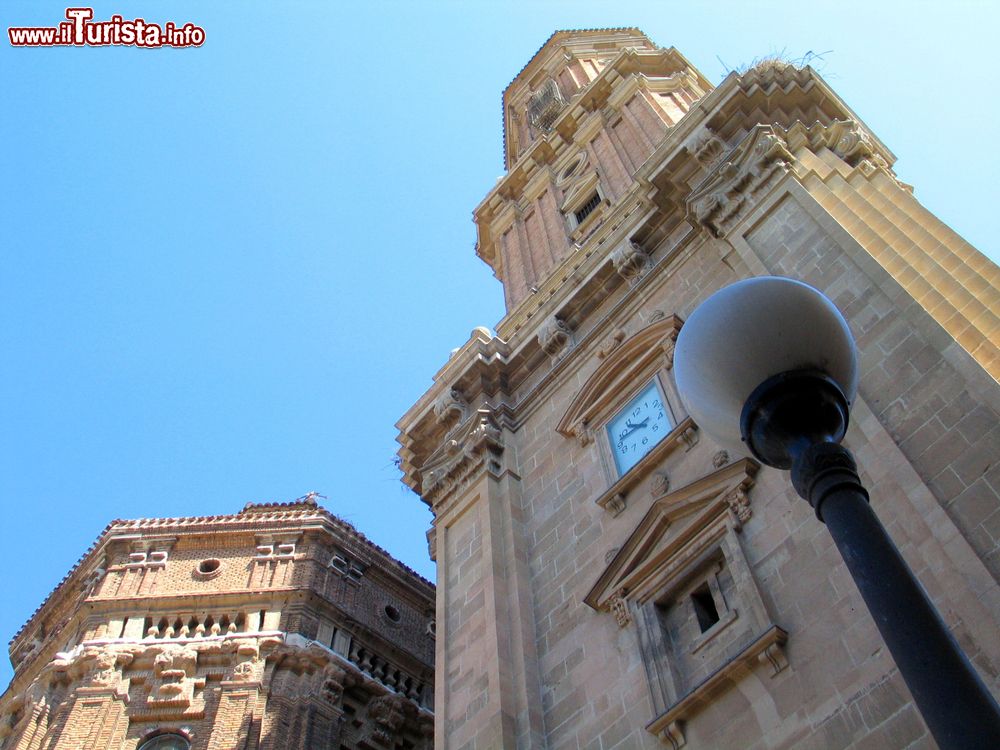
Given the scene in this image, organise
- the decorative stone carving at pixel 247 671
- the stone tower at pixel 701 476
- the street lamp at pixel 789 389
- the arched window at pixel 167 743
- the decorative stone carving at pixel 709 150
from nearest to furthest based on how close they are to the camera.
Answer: the street lamp at pixel 789 389, the stone tower at pixel 701 476, the decorative stone carving at pixel 709 150, the arched window at pixel 167 743, the decorative stone carving at pixel 247 671

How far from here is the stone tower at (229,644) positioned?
69.9 ft

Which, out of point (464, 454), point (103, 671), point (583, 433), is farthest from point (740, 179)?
point (103, 671)

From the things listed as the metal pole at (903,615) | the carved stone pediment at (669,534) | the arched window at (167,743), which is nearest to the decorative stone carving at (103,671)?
the arched window at (167,743)

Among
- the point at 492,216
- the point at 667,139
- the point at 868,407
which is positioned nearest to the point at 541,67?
the point at 492,216

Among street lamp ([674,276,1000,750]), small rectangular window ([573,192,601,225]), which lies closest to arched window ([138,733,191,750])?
small rectangular window ([573,192,601,225])

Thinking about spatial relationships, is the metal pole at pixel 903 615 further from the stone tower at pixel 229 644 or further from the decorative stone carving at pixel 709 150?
the stone tower at pixel 229 644

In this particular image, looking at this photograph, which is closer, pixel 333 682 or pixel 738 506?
pixel 738 506

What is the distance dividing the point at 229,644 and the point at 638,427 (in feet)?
37.8

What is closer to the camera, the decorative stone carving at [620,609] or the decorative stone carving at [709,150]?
the decorative stone carving at [620,609]

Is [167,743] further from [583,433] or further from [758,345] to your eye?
[758,345]

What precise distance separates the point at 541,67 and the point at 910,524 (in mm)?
33046

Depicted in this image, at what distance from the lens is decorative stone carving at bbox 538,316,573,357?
18.9 meters

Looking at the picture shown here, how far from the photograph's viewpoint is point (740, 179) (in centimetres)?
1584

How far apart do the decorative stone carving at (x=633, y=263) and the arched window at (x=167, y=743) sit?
1253cm
